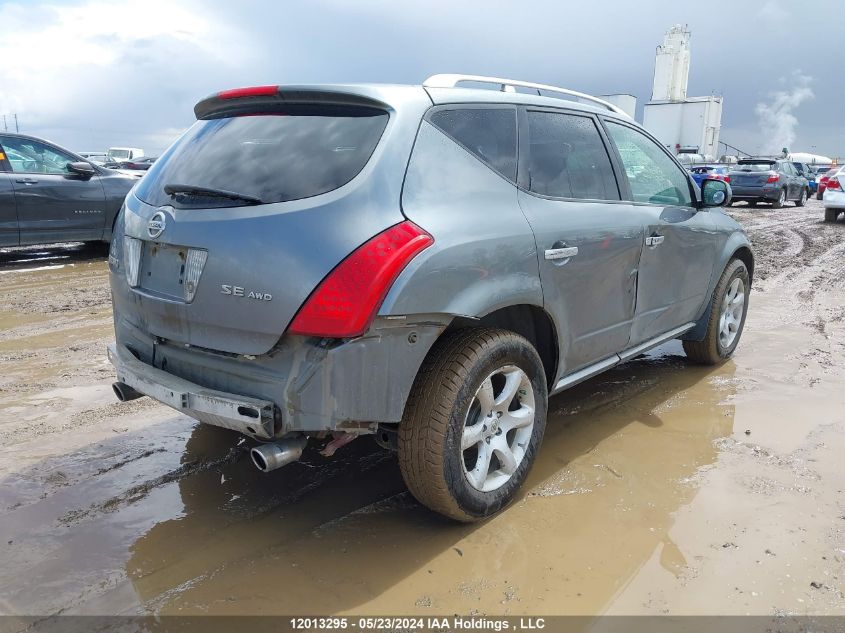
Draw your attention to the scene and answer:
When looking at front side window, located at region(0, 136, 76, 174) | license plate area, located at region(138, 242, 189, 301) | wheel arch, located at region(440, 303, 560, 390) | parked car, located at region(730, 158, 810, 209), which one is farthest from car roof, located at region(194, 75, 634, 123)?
parked car, located at region(730, 158, 810, 209)

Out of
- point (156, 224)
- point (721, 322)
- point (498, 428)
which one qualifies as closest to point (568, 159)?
point (498, 428)

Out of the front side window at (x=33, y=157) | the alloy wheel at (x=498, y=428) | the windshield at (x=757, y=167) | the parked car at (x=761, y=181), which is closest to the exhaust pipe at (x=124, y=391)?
the alloy wheel at (x=498, y=428)

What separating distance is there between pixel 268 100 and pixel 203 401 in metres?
1.30

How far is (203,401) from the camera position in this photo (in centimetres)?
241

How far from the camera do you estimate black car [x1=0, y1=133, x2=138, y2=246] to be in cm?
806

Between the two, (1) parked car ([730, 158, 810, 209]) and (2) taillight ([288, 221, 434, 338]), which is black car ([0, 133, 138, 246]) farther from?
(1) parked car ([730, 158, 810, 209])

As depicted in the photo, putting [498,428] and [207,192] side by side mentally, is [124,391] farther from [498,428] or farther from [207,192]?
[498,428]

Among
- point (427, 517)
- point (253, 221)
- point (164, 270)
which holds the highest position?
point (253, 221)

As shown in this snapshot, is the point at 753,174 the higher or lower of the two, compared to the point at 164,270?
higher

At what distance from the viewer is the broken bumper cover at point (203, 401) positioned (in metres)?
2.29

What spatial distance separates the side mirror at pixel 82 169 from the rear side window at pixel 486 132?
7518 mm

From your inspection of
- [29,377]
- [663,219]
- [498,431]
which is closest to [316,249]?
[498,431]

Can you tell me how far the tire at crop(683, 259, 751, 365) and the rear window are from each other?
316 centimetres

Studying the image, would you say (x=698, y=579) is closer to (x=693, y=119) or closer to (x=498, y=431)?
(x=498, y=431)
